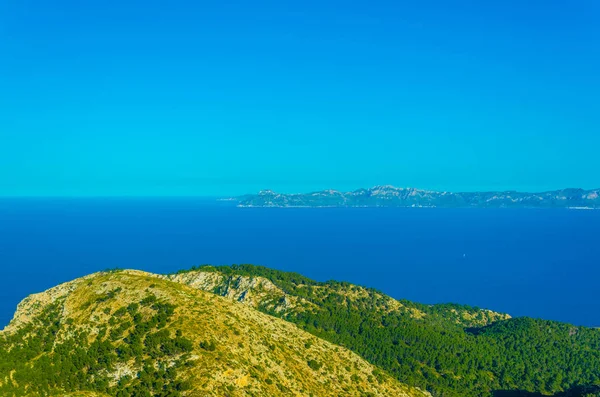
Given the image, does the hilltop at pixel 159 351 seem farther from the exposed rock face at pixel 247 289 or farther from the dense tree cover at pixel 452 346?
the exposed rock face at pixel 247 289

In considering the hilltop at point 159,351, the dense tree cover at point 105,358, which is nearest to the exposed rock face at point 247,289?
the hilltop at point 159,351

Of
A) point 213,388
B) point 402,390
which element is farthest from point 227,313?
point 402,390

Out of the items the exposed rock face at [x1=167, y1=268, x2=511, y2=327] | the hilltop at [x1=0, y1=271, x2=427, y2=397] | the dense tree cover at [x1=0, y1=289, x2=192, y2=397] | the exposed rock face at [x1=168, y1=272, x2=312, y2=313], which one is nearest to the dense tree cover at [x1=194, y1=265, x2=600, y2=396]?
the exposed rock face at [x1=167, y1=268, x2=511, y2=327]

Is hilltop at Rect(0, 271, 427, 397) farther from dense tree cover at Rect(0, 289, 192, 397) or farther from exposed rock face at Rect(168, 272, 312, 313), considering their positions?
exposed rock face at Rect(168, 272, 312, 313)

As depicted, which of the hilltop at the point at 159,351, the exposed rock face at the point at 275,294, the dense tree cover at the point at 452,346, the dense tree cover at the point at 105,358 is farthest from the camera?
the exposed rock face at the point at 275,294

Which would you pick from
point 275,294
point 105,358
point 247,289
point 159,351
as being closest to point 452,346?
point 275,294

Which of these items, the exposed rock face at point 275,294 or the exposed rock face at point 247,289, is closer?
the exposed rock face at point 247,289

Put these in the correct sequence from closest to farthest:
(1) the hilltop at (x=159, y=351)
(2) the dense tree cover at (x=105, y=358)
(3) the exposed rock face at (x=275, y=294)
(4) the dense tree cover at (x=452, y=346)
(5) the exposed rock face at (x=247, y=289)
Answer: (2) the dense tree cover at (x=105, y=358) → (1) the hilltop at (x=159, y=351) → (4) the dense tree cover at (x=452, y=346) → (5) the exposed rock face at (x=247, y=289) → (3) the exposed rock face at (x=275, y=294)
